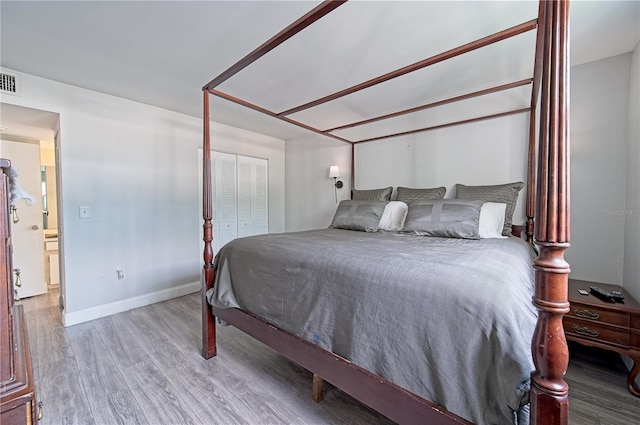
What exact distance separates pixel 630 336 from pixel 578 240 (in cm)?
86

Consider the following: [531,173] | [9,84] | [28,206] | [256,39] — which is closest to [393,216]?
[531,173]

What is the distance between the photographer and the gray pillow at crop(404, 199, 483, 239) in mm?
2184

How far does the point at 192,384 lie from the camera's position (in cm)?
176

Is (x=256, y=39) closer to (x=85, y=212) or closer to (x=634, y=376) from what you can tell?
(x=85, y=212)

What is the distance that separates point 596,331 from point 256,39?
9.98ft

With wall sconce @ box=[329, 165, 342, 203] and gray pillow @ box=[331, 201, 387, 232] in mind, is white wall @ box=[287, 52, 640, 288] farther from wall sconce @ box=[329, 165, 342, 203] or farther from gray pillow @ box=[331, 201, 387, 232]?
wall sconce @ box=[329, 165, 342, 203]

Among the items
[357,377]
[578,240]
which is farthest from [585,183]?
[357,377]

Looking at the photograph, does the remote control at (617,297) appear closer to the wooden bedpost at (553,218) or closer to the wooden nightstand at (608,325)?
the wooden nightstand at (608,325)

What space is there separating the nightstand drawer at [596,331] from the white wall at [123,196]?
3.87 metres

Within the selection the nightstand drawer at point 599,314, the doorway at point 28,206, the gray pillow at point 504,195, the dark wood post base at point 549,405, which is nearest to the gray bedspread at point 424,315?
the dark wood post base at point 549,405

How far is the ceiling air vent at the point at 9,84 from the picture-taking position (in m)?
2.28

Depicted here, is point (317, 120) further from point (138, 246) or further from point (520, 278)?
point (520, 278)

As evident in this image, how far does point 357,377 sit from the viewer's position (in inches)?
47.8

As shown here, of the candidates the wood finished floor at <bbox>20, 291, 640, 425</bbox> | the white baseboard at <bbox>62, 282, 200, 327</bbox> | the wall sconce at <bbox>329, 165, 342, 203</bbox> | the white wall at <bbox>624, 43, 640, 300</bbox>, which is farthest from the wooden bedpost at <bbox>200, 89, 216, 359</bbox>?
the white wall at <bbox>624, 43, 640, 300</bbox>
